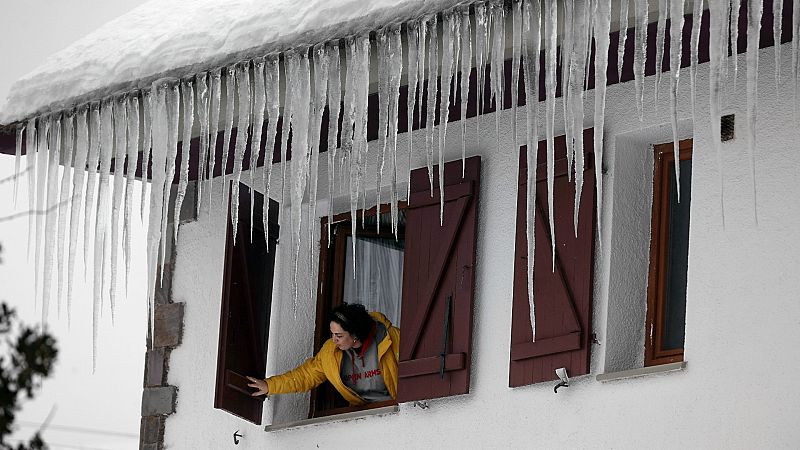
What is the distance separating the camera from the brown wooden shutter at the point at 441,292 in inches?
360

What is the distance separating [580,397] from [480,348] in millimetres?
719

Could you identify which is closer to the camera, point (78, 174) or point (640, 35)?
point (640, 35)

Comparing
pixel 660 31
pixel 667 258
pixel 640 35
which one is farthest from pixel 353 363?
pixel 660 31

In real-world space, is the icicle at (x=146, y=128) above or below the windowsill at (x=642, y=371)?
above

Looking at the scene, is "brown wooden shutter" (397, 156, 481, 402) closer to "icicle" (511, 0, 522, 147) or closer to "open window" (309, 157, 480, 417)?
"open window" (309, 157, 480, 417)

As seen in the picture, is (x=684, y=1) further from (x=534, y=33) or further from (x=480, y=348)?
(x=480, y=348)

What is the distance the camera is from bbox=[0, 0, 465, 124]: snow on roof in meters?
8.06

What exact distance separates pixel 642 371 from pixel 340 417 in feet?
6.36

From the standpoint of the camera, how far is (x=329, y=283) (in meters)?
10.5

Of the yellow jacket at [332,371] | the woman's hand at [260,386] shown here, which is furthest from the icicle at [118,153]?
the yellow jacket at [332,371]

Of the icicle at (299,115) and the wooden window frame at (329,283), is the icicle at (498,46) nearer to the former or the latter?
the icicle at (299,115)

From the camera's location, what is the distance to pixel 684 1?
7246 mm

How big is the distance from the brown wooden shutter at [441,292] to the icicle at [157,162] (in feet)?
4.13

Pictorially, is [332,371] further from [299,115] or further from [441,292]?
[299,115]
